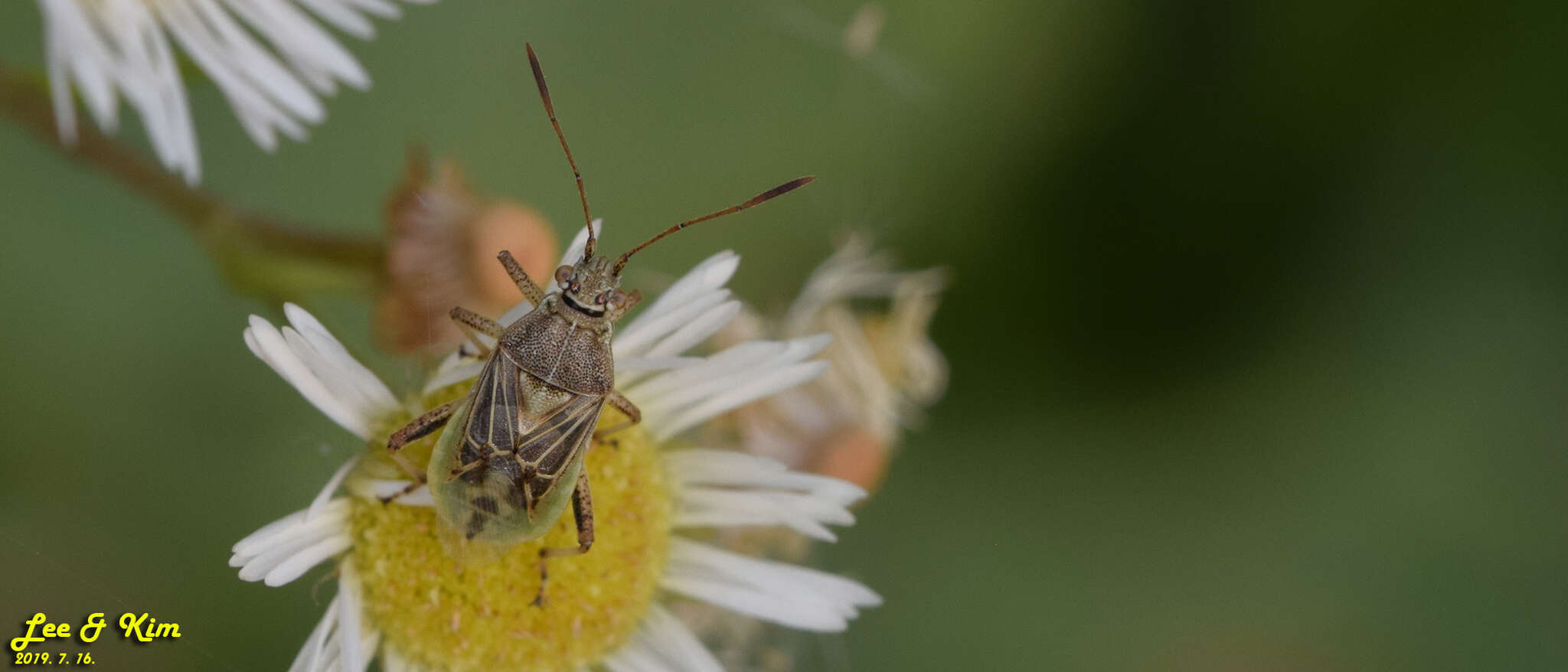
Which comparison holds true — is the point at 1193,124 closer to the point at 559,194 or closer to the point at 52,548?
the point at 559,194

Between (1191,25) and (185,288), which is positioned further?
(1191,25)

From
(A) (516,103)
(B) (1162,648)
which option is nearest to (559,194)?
(A) (516,103)

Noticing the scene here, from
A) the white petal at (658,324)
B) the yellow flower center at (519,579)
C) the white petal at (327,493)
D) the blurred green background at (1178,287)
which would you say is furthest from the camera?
the blurred green background at (1178,287)

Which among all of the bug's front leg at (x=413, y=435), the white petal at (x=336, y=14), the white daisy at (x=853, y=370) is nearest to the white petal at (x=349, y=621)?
the bug's front leg at (x=413, y=435)

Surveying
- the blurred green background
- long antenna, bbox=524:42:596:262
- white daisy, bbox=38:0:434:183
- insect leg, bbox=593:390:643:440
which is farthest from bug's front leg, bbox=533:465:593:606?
the blurred green background

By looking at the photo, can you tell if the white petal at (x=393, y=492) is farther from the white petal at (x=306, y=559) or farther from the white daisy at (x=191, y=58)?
the white daisy at (x=191, y=58)
